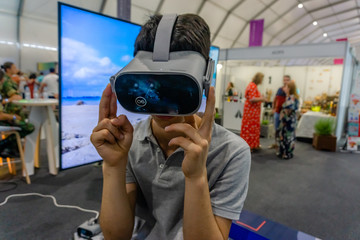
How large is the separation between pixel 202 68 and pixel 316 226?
213 cm

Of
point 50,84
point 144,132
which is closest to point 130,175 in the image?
point 144,132

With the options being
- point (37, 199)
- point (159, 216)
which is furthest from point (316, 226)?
point (37, 199)

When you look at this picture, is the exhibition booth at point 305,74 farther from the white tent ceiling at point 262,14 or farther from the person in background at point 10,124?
the person in background at point 10,124

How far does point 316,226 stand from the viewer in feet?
6.48

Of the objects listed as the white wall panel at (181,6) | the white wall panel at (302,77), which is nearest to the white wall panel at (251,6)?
the white wall panel at (181,6)

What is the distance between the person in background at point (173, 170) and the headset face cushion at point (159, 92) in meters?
0.05

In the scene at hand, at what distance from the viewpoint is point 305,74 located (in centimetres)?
686

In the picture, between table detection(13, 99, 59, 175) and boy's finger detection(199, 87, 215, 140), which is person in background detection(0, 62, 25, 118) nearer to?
table detection(13, 99, 59, 175)

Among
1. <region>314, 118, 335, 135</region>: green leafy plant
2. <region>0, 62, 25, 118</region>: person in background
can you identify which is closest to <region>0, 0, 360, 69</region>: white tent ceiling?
<region>0, 62, 25, 118</region>: person in background

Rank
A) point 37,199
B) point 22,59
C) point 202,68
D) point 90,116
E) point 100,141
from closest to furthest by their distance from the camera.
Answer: point 202,68 → point 100,141 → point 90,116 → point 37,199 → point 22,59

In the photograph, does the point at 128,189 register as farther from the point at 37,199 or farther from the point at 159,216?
the point at 37,199

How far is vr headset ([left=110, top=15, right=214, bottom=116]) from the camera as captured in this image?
17.9 inches

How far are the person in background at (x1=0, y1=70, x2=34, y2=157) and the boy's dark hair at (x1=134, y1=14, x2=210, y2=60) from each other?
7.52 feet

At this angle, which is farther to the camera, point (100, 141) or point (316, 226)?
point (316, 226)
